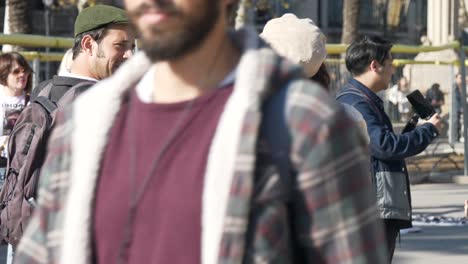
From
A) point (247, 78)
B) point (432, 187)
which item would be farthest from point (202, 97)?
point (432, 187)

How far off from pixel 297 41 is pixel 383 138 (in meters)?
1.87

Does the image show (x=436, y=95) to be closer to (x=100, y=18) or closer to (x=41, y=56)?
(x=41, y=56)

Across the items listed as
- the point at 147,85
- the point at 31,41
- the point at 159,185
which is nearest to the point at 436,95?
the point at 31,41

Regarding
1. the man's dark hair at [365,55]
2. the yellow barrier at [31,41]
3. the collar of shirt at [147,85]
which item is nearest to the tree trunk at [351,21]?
the yellow barrier at [31,41]

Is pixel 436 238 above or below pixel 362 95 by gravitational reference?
below

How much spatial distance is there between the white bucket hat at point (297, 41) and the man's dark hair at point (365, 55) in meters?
2.10

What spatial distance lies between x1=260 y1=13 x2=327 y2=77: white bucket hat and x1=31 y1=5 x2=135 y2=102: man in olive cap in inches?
27.0

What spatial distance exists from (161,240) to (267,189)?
0.81ft

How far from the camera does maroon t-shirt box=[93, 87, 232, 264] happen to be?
276cm

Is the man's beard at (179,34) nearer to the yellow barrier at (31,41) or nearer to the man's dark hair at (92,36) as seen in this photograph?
the man's dark hair at (92,36)

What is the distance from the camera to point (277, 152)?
2719mm

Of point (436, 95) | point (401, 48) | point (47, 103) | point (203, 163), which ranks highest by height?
point (203, 163)

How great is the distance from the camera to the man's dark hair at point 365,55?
7387mm

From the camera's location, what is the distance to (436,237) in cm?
1238
